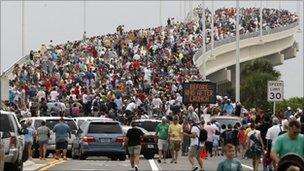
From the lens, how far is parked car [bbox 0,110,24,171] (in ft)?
104

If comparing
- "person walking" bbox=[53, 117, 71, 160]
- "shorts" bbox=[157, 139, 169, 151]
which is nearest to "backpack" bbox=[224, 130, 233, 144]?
"shorts" bbox=[157, 139, 169, 151]

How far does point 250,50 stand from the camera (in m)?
116

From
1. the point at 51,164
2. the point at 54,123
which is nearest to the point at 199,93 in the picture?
the point at 54,123

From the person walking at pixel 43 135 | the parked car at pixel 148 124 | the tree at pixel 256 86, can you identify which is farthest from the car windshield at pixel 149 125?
the tree at pixel 256 86

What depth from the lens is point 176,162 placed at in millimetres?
44219

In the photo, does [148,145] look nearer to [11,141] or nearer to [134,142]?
[134,142]

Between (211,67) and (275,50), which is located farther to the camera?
(275,50)

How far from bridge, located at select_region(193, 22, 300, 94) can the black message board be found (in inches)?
1618

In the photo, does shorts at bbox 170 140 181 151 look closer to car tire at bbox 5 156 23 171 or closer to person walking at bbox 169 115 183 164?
person walking at bbox 169 115 183 164

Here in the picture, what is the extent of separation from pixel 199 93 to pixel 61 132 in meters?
10.8

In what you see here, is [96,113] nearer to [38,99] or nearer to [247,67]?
[38,99]

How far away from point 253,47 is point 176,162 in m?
73.1

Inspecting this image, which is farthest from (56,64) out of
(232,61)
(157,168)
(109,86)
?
(232,61)

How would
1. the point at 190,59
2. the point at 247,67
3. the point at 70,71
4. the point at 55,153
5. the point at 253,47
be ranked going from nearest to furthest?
the point at 55,153, the point at 70,71, the point at 190,59, the point at 253,47, the point at 247,67
